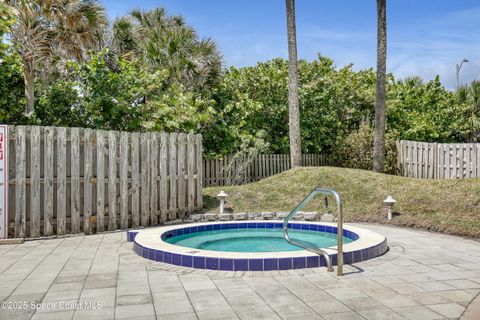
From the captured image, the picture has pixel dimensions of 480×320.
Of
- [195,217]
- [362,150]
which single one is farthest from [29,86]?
[362,150]

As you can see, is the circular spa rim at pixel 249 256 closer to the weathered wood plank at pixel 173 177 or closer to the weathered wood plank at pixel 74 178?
the weathered wood plank at pixel 74 178

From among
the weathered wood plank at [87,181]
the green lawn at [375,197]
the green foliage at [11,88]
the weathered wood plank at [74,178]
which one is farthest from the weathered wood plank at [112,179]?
the green foliage at [11,88]

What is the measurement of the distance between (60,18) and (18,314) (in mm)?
12654

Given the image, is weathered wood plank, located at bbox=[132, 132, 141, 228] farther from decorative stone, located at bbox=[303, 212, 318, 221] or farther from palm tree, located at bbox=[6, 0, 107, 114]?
palm tree, located at bbox=[6, 0, 107, 114]

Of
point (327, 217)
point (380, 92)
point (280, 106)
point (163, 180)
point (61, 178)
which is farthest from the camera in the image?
point (280, 106)

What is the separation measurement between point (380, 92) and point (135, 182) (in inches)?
400

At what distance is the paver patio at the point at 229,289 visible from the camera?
12.3 feet

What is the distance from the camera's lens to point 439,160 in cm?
1474

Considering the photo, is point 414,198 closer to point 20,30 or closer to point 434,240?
point 434,240

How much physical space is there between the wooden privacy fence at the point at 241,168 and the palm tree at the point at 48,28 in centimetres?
615

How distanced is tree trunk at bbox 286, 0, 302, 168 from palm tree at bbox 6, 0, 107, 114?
6.69 m

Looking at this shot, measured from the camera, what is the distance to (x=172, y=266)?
551 cm

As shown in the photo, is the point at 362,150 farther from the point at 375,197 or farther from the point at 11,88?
the point at 11,88

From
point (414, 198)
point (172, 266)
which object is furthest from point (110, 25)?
point (172, 266)
